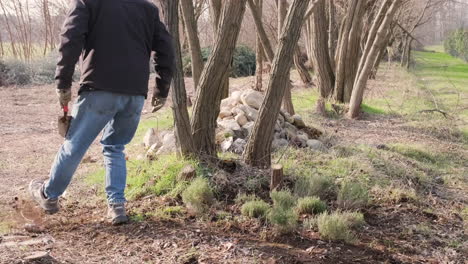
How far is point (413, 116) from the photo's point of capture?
1127cm

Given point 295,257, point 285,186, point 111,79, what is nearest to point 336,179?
point 285,186

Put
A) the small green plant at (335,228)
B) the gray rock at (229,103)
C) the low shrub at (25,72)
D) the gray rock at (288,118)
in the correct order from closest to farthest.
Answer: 1. the small green plant at (335,228)
2. the gray rock at (288,118)
3. the gray rock at (229,103)
4. the low shrub at (25,72)

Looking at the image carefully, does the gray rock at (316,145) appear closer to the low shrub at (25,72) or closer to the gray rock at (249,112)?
the gray rock at (249,112)

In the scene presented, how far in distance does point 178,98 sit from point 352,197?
1.92 m

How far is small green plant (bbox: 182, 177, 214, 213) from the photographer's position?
427 cm

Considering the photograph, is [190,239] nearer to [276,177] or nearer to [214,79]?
[276,177]

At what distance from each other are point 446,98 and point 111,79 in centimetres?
1524

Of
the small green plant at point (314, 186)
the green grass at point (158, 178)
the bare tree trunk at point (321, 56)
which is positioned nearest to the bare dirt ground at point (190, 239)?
the green grass at point (158, 178)

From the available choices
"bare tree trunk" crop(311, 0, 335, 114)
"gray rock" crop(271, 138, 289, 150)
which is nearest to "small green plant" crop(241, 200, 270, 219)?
"gray rock" crop(271, 138, 289, 150)

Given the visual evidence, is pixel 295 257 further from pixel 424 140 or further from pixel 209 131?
pixel 424 140

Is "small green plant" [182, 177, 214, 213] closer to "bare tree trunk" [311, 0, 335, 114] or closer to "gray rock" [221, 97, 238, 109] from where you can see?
"gray rock" [221, 97, 238, 109]

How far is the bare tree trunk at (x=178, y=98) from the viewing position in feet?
15.5

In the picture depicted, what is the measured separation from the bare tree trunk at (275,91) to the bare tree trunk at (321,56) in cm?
720

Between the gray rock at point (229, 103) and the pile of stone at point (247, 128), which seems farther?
the gray rock at point (229, 103)
